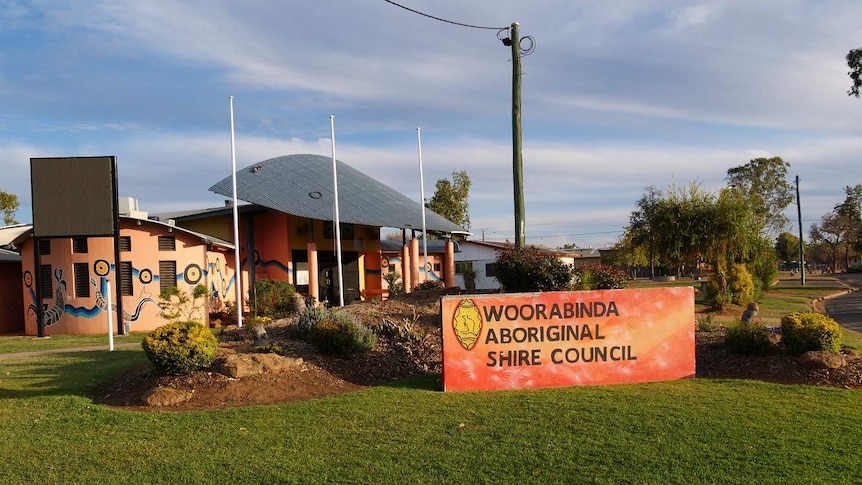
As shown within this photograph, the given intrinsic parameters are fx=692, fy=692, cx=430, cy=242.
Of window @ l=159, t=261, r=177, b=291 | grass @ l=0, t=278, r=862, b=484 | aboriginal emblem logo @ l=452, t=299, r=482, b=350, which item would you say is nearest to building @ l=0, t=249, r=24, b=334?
window @ l=159, t=261, r=177, b=291

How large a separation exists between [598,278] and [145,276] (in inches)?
651

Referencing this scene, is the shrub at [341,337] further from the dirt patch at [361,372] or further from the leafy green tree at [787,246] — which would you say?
the leafy green tree at [787,246]

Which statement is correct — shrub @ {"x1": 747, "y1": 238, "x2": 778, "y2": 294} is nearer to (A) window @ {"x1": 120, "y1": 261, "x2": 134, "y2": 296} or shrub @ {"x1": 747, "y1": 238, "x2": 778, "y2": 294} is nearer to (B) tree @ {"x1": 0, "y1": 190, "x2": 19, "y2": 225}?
(A) window @ {"x1": 120, "y1": 261, "x2": 134, "y2": 296}

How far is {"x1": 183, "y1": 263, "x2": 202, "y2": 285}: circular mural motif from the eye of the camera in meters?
25.2

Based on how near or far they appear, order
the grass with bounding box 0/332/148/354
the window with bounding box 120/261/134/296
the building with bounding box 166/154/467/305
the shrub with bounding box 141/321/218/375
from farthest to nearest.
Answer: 1. the building with bounding box 166/154/467/305
2. the window with bounding box 120/261/134/296
3. the grass with bounding box 0/332/148/354
4. the shrub with bounding box 141/321/218/375

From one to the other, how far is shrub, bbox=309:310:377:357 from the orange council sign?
85.7 inches

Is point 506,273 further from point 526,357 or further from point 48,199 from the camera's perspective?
point 48,199

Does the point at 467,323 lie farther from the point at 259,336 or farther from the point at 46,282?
the point at 46,282

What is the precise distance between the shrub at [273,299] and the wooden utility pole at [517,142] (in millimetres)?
9842

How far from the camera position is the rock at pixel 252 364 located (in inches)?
392

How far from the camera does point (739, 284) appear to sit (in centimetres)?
2903

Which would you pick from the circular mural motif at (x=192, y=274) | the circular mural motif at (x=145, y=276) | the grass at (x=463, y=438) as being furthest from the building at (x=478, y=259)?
the grass at (x=463, y=438)

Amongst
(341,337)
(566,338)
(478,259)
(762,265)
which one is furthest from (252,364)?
(478,259)

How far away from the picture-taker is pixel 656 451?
6742mm
